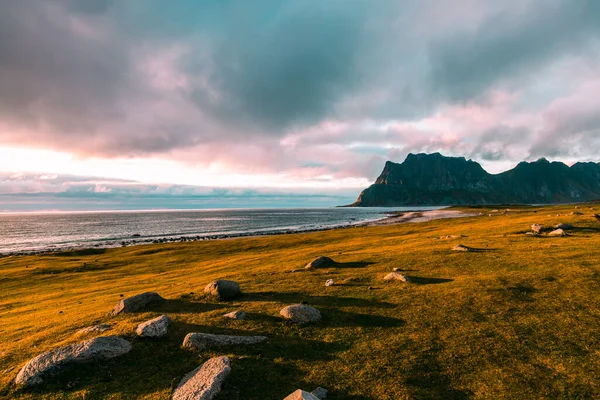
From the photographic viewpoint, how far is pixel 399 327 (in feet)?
56.5

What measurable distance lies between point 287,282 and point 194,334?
13.4 metres

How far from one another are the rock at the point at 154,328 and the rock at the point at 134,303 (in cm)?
501

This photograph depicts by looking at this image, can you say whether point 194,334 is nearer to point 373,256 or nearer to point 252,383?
point 252,383

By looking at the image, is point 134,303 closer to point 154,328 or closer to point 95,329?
point 95,329

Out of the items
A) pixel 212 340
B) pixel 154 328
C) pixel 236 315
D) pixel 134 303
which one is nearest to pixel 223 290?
pixel 236 315

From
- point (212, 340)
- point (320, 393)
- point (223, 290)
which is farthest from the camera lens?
point (223, 290)

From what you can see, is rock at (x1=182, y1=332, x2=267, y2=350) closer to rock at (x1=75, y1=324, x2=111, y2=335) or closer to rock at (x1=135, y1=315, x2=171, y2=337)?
rock at (x1=135, y1=315, x2=171, y2=337)

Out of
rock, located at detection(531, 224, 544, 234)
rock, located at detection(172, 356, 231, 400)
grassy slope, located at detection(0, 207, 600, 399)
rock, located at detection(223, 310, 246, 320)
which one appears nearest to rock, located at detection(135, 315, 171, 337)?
grassy slope, located at detection(0, 207, 600, 399)

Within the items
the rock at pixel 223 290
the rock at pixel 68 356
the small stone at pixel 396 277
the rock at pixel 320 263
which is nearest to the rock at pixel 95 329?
the rock at pixel 68 356

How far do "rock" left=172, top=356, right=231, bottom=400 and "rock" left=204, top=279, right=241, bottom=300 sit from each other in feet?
32.9

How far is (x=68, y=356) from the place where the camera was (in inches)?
540

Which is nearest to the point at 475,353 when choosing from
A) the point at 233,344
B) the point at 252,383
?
the point at 252,383

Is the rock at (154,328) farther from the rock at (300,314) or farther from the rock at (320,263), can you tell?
the rock at (320,263)

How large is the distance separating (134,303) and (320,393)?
1570 cm
